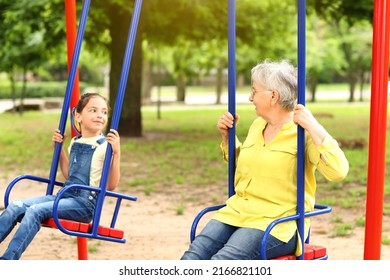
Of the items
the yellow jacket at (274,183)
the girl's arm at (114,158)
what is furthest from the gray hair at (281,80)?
the girl's arm at (114,158)

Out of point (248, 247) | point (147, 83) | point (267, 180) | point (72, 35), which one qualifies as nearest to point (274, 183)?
point (267, 180)

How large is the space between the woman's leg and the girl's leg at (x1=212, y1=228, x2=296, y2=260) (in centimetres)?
15

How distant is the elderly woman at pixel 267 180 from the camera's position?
3.72 meters

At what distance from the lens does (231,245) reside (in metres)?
3.73

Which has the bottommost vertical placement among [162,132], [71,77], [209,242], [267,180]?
[162,132]

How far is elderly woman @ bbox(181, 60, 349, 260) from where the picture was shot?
3.72 meters

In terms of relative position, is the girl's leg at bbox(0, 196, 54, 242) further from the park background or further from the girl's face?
the park background

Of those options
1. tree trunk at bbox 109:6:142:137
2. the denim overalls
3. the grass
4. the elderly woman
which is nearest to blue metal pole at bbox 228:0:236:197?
the elderly woman

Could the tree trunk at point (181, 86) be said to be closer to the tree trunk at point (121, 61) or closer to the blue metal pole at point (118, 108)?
the tree trunk at point (121, 61)

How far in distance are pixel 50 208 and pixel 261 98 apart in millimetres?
1412

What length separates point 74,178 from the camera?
15.0 ft

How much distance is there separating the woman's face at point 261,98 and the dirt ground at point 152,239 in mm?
3218

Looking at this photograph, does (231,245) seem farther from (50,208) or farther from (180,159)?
(180,159)

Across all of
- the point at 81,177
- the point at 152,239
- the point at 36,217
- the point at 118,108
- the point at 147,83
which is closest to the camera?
the point at 118,108
